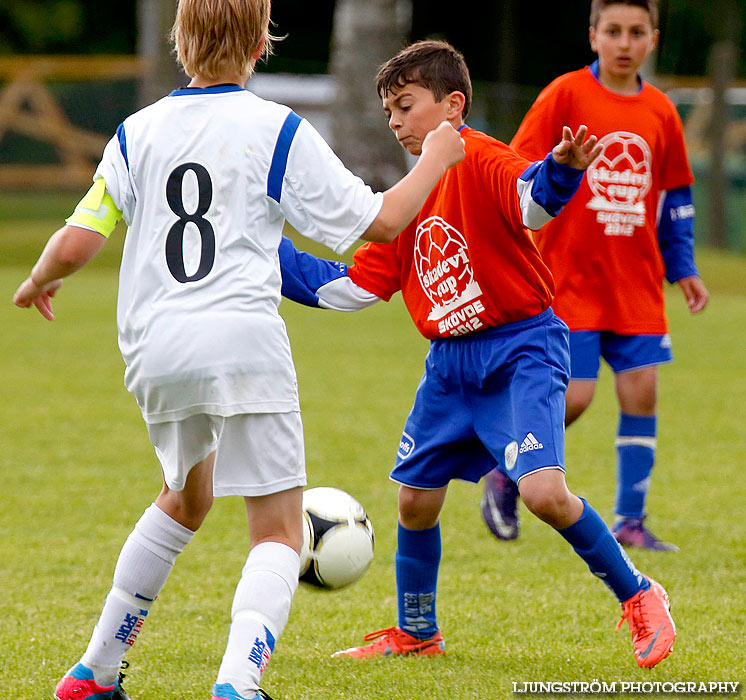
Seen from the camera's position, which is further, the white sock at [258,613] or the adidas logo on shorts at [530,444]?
the adidas logo on shorts at [530,444]

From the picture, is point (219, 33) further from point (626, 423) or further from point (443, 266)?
point (626, 423)

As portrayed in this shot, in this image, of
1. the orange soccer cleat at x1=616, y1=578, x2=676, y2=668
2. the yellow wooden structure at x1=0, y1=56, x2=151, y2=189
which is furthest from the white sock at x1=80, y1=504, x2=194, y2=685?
the yellow wooden structure at x1=0, y1=56, x2=151, y2=189

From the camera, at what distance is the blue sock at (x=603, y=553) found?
3.13 meters

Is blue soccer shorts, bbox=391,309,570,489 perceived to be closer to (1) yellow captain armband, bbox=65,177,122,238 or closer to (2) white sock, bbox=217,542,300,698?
(2) white sock, bbox=217,542,300,698

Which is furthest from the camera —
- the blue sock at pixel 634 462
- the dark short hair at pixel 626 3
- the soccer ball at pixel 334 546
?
the blue sock at pixel 634 462

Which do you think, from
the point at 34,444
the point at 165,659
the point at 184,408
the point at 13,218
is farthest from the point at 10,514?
the point at 13,218

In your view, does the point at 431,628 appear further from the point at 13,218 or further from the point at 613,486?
the point at 13,218

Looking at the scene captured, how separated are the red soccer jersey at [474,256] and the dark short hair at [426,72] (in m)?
0.15

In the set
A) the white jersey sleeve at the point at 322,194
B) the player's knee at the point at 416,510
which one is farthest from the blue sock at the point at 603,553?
the white jersey sleeve at the point at 322,194

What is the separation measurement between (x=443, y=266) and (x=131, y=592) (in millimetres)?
1152

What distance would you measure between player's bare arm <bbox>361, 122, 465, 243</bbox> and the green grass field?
116cm

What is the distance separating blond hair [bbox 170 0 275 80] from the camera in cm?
259

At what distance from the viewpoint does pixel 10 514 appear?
16.5ft

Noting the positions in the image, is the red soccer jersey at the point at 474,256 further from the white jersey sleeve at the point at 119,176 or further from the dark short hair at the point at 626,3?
the dark short hair at the point at 626,3
